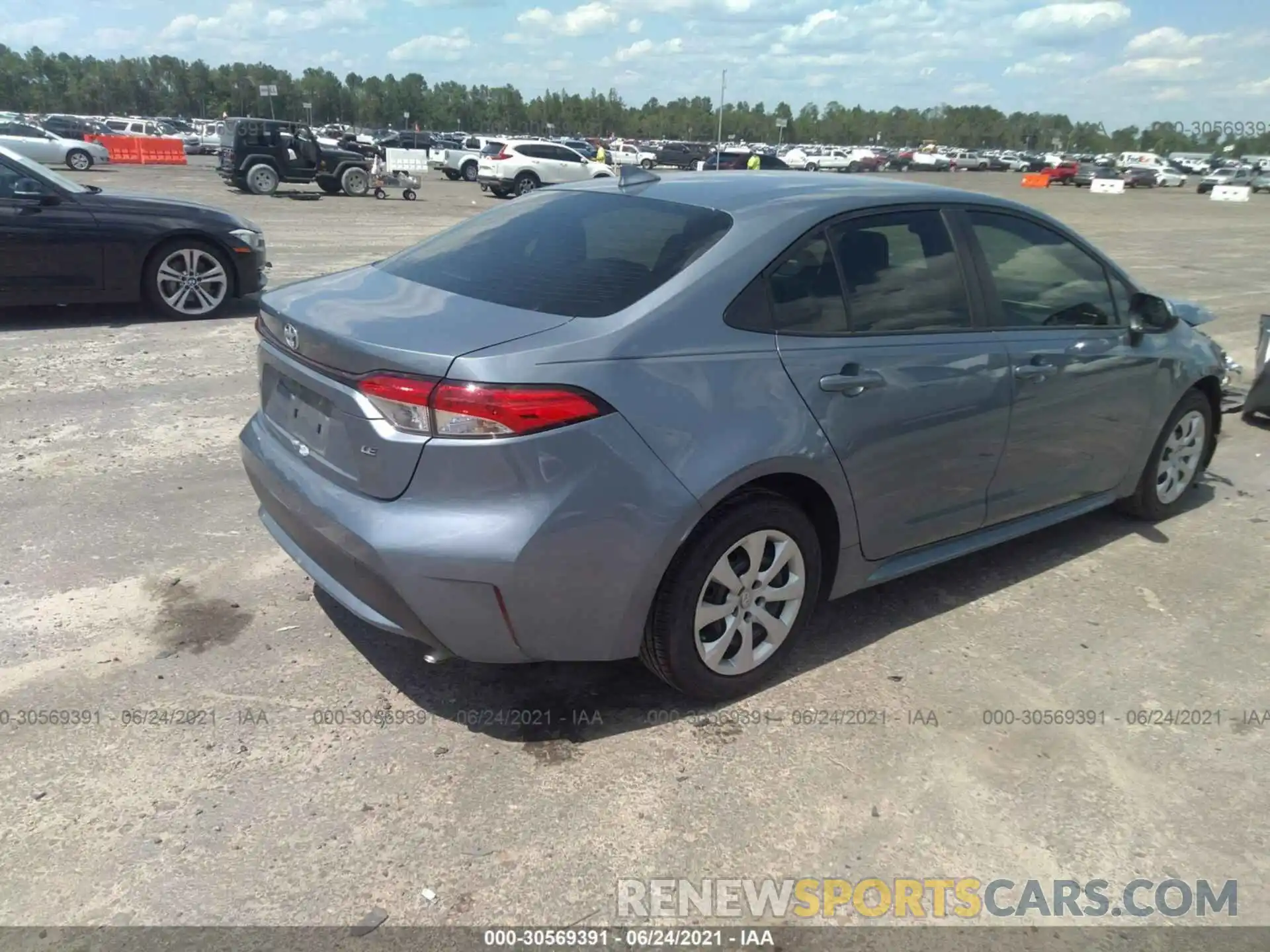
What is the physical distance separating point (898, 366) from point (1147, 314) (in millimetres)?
1842

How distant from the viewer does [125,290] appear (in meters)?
8.38

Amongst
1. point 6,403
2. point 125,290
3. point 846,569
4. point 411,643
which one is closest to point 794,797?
point 846,569

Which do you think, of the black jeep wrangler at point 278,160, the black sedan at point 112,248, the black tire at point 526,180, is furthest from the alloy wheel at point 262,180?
the black sedan at point 112,248

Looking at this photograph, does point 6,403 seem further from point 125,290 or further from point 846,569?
point 846,569

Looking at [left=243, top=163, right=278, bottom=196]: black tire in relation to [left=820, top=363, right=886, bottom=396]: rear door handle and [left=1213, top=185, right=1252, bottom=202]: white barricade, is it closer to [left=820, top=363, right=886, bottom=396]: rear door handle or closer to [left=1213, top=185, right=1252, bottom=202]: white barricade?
[left=820, top=363, right=886, bottom=396]: rear door handle

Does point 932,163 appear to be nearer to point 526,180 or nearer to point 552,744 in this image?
point 526,180

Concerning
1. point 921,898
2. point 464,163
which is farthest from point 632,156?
point 921,898

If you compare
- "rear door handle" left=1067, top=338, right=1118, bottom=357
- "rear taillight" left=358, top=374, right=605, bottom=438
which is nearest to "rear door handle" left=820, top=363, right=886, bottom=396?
"rear taillight" left=358, top=374, right=605, bottom=438

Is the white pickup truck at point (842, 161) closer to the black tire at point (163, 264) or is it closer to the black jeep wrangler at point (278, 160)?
the black jeep wrangler at point (278, 160)

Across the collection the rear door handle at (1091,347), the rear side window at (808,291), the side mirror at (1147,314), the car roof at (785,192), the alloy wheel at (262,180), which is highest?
the car roof at (785,192)

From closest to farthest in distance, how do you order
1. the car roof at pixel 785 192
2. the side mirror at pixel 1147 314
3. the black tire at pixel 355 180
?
the car roof at pixel 785 192 → the side mirror at pixel 1147 314 → the black tire at pixel 355 180

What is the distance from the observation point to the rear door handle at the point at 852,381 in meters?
3.35

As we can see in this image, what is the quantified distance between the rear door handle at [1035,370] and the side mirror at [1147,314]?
0.76 metres

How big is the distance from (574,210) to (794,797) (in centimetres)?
230
